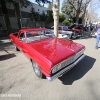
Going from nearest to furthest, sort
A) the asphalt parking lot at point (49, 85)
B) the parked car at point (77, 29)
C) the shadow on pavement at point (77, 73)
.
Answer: the asphalt parking lot at point (49, 85)
the shadow on pavement at point (77, 73)
the parked car at point (77, 29)

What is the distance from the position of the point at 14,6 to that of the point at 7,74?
654 inches

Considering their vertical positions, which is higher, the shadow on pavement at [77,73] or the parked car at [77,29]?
the parked car at [77,29]

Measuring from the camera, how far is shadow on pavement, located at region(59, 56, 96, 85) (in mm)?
3000

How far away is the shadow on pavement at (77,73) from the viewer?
3000 millimetres

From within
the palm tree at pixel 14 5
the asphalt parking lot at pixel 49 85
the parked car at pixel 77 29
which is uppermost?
the palm tree at pixel 14 5

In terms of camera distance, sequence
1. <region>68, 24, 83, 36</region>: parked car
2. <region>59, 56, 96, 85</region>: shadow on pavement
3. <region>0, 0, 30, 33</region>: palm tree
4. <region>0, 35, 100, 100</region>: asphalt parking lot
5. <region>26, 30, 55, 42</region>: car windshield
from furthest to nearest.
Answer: <region>0, 0, 30, 33</region>: palm tree → <region>68, 24, 83, 36</region>: parked car → <region>26, 30, 55, 42</region>: car windshield → <region>59, 56, 96, 85</region>: shadow on pavement → <region>0, 35, 100, 100</region>: asphalt parking lot

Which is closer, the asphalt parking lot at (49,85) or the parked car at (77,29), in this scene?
the asphalt parking lot at (49,85)

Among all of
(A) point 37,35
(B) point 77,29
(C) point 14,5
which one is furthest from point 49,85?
(C) point 14,5

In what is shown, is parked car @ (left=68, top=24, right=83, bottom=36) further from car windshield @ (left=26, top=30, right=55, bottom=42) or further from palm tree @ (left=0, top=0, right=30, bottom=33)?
palm tree @ (left=0, top=0, right=30, bottom=33)

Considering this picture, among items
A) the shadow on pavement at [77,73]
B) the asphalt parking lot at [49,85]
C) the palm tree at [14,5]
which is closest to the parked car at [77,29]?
the shadow on pavement at [77,73]

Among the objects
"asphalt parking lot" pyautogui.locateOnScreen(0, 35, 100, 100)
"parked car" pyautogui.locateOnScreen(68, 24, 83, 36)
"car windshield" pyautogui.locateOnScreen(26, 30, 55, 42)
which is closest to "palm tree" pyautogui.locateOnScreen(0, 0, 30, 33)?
"parked car" pyautogui.locateOnScreen(68, 24, 83, 36)

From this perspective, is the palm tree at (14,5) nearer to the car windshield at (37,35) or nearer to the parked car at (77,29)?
the parked car at (77,29)

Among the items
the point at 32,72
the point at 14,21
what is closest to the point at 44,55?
the point at 32,72

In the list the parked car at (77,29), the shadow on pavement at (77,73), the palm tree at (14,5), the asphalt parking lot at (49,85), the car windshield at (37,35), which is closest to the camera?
the asphalt parking lot at (49,85)
